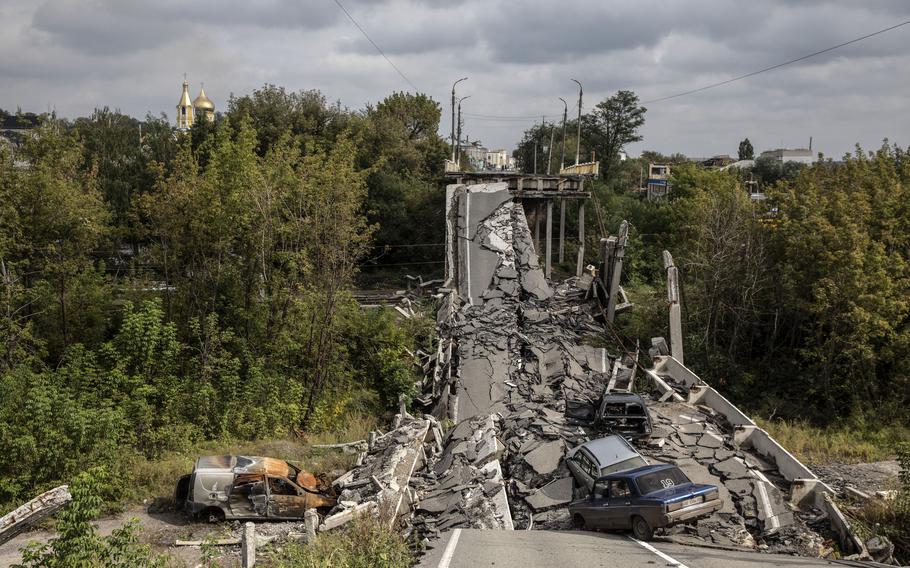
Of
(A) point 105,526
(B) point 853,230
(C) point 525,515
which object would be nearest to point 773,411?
(B) point 853,230

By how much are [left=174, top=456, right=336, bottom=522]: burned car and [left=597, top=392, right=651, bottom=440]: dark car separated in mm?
6379

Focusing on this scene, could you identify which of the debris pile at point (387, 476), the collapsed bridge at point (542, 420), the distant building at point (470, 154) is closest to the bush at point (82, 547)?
the debris pile at point (387, 476)

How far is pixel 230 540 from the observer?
10.6 metres

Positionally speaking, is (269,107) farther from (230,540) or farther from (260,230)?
(230,540)

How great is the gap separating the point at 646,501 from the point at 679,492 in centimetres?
54

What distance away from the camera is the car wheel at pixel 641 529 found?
979cm

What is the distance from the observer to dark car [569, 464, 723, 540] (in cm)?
965

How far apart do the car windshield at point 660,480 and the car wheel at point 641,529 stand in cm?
43


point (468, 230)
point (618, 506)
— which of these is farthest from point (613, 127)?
point (618, 506)

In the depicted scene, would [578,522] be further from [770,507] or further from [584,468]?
[770,507]

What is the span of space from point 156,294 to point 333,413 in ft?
23.1

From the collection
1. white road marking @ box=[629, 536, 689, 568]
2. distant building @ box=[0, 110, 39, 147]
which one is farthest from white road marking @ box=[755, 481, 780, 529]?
distant building @ box=[0, 110, 39, 147]

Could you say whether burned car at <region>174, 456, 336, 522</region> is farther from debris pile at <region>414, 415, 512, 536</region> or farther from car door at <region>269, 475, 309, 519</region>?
debris pile at <region>414, 415, 512, 536</region>

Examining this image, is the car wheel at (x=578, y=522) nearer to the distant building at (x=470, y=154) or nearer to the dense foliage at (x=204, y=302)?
the dense foliage at (x=204, y=302)
